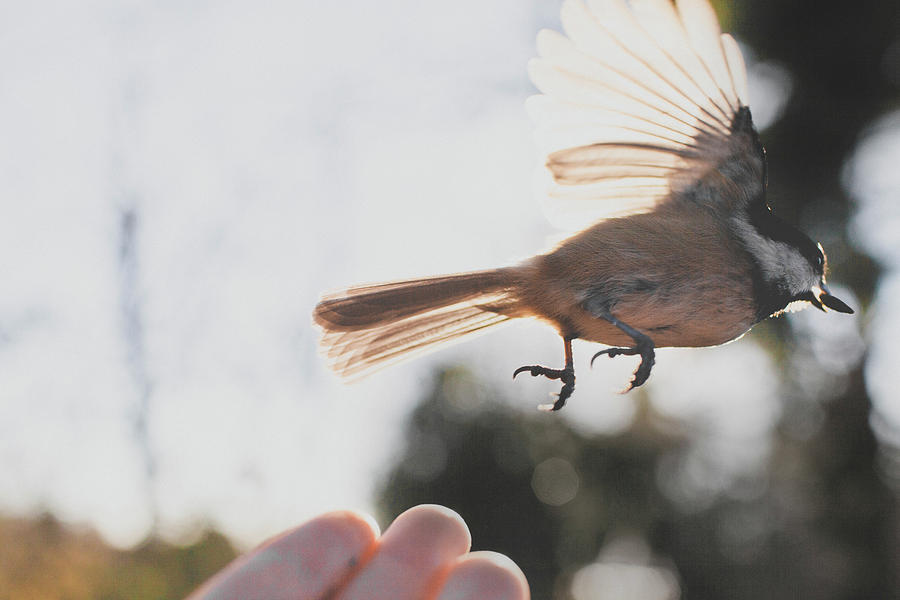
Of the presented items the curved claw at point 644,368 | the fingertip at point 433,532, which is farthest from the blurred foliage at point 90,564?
the curved claw at point 644,368

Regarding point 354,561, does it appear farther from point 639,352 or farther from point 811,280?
point 811,280

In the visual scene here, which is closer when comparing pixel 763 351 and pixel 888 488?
pixel 763 351

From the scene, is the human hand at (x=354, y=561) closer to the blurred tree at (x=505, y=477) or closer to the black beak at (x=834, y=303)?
the black beak at (x=834, y=303)

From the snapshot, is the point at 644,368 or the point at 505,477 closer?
the point at 644,368

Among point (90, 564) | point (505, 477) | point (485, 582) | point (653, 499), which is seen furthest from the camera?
point (653, 499)

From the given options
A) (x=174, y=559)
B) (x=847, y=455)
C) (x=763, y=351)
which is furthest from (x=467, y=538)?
(x=847, y=455)

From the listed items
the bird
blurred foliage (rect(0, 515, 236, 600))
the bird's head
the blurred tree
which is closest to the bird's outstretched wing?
the bird

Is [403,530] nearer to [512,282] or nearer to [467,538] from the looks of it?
[467,538]

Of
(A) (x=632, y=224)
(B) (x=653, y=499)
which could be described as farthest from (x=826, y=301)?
(B) (x=653, y=499)
